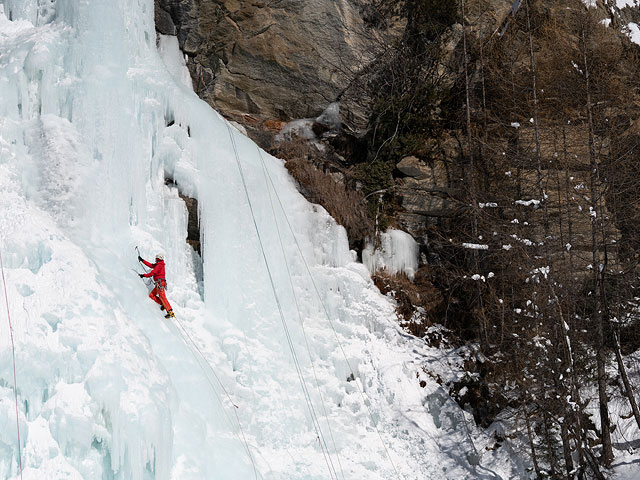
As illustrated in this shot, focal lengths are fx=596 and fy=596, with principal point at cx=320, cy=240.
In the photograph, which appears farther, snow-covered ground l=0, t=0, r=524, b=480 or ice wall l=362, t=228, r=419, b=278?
ice wall l=362, t=228, r=419, b=278

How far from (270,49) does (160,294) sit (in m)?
8.07

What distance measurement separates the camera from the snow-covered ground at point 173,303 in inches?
201

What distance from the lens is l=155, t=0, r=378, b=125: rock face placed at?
1315 centimetres

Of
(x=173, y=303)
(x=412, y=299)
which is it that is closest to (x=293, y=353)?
(x=173, y=303)

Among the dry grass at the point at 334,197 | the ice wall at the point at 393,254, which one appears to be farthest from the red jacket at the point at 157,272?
the ice wall at the point at 393,254

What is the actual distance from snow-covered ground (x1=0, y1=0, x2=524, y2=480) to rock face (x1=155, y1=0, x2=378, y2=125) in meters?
3.76

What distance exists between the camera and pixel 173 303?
25.3 feet

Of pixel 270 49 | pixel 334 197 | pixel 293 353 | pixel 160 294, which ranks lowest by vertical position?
pixel 293 353

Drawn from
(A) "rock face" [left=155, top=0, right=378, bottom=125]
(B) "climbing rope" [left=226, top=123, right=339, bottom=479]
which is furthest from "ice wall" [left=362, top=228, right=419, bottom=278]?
(A) "rock face" [left=155, top=0, right=378, bottom=125]

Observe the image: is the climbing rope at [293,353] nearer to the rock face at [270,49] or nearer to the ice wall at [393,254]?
the ice wall at [393,254]

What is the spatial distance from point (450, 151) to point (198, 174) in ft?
19.9

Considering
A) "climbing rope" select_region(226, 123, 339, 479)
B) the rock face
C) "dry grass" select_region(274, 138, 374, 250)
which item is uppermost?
the rock face

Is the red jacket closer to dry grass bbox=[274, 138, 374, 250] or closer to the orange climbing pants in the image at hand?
the orange climbing pants

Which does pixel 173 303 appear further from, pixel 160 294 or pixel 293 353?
pixel 293 353
